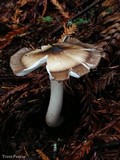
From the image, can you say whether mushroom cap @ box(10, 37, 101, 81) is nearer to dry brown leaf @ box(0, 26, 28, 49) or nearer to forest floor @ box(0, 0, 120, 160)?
forest floor @ box(0, 0, 120, 160)

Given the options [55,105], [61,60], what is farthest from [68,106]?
[61,60]

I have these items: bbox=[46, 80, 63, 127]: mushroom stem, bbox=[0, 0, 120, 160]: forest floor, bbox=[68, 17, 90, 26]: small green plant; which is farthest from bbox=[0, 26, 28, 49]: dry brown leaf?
bbox=[46, 80, 63, 127]: mushroom stem

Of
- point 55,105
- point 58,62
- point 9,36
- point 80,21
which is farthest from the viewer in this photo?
point 80,21

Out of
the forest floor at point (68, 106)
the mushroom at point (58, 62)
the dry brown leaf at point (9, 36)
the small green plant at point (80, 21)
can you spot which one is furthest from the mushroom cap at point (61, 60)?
the small green plant at point (80, 21)

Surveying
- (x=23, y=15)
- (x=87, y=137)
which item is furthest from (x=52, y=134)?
(x=23, y=15)

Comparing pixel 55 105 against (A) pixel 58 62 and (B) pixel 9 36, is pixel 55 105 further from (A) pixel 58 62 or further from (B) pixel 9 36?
(B) pixel 9 36

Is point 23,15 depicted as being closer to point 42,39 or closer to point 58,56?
point 42,39
